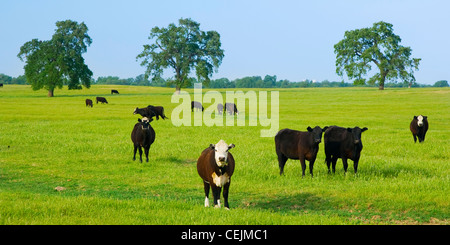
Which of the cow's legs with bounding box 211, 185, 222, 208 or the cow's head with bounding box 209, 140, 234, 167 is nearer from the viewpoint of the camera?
Result: the cow's head with bounding box 209, 140, 234, 167

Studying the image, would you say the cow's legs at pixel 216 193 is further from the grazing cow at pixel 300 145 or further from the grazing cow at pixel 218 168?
the grazing cow at pixel 300 145

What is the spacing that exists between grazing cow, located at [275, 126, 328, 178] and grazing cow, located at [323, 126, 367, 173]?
2.24 feet

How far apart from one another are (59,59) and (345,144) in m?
78.7

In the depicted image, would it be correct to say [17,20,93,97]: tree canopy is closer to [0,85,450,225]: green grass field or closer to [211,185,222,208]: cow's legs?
→ [0,85,450,225]: green grass field

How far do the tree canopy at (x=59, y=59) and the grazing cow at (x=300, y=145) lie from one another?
7526cm

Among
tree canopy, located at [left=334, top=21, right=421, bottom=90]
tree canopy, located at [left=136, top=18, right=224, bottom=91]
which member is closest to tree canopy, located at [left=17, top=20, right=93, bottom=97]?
tree canopy, located at [left=136, top=18, right=224, bottom=91]

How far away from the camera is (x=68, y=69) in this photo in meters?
85.6

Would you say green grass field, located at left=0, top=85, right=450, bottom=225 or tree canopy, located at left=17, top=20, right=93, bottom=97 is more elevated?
tree canopy, located at left=17, top=20, right=93, bottom=97

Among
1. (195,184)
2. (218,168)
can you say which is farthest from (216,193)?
(195,184)

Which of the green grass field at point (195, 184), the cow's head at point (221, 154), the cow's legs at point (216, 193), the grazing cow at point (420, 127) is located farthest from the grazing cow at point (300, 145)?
the grazing cow at point (420, 127)

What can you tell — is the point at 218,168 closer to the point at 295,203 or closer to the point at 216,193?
the point at 216,193

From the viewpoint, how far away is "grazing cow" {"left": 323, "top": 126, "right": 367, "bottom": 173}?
1458 centimetres
